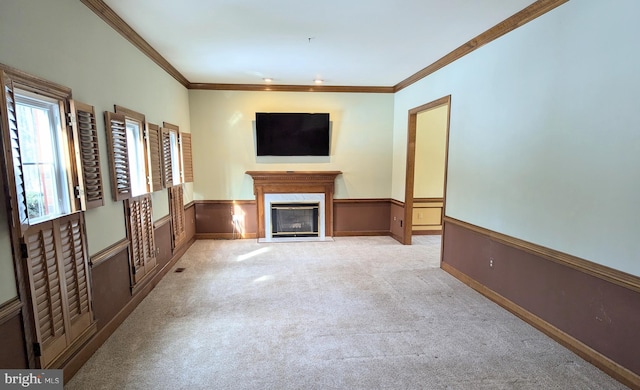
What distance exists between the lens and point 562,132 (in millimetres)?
2328

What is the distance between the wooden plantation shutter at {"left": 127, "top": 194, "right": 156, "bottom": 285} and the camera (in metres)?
2.96

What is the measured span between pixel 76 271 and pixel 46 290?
276mm

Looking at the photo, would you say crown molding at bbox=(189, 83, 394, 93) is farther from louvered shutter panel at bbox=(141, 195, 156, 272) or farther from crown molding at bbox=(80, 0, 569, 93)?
louvered shutter panel at bbox=(141, 195, 156, 272)

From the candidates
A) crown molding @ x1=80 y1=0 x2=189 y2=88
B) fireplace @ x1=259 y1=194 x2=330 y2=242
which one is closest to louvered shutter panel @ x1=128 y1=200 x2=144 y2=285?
crown molding @ x1=80 y1=0 x2=189 y2=88

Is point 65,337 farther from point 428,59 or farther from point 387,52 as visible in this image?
point 428,59

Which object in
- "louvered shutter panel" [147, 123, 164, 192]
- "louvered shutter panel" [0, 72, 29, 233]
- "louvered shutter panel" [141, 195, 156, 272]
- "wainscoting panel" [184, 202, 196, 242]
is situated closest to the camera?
"louvered shutter panel" [0, 72, 29, 233]

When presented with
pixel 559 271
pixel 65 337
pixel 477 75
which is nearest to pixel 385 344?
pixel 559 271

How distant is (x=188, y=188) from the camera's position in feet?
16.9

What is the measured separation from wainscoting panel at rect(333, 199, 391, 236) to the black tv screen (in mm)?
1173

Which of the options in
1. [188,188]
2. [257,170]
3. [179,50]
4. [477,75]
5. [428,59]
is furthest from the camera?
[257,170]

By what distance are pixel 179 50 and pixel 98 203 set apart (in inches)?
87.9

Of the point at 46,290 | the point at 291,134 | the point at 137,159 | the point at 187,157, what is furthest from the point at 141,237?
the point at 291,134

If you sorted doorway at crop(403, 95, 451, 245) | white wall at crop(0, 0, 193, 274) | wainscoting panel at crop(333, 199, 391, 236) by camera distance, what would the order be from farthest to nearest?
1. wainscoting panel at crop(333, 199, 391, 236)
2. doorway at crop(403, 95, 451, 245)
3. white wall at crop(0, 0, 193, 274)

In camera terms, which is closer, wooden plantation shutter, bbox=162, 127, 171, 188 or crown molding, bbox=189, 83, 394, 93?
wooden plantation shutter, bbox=162, 127, 171, 188
